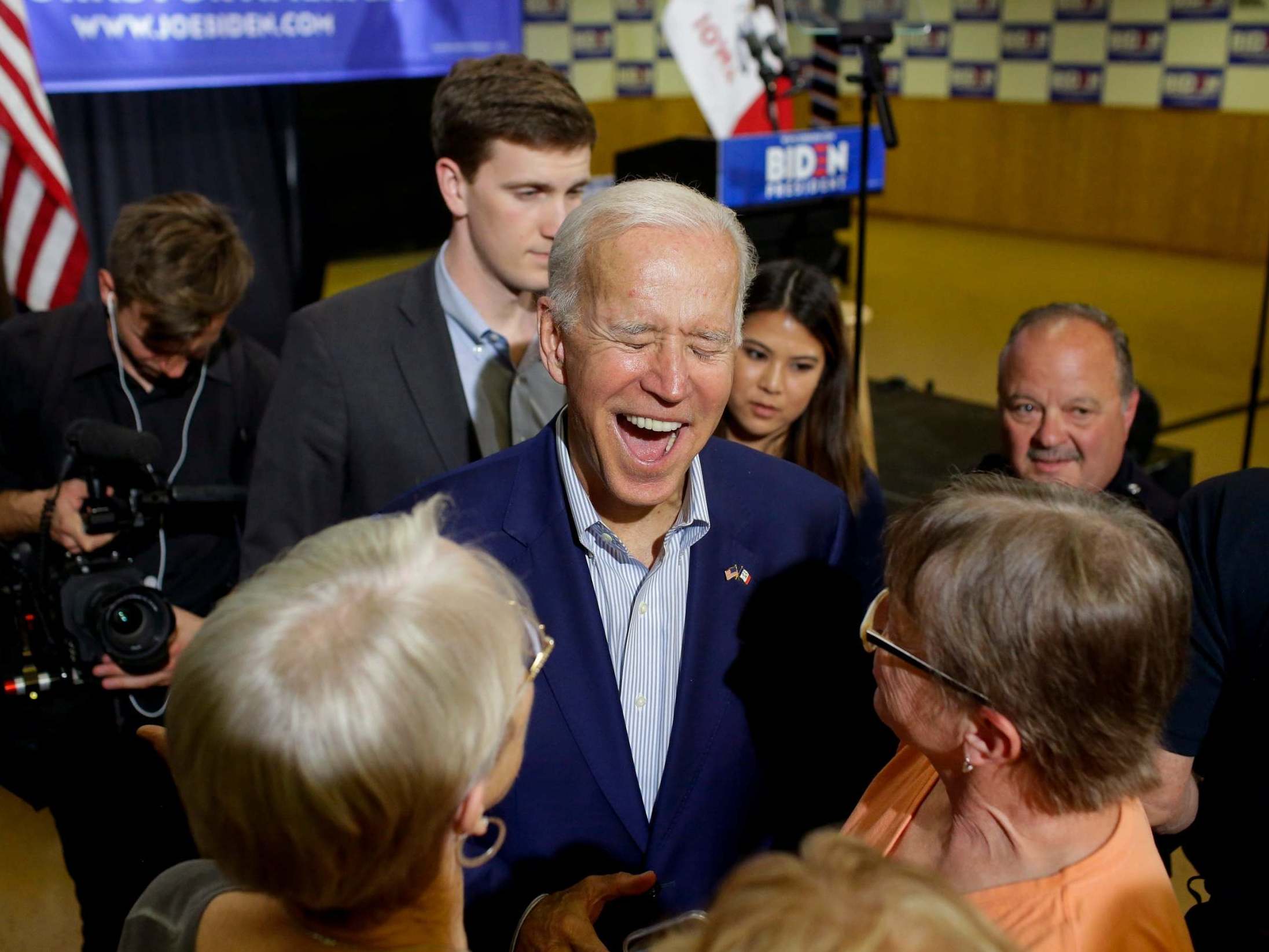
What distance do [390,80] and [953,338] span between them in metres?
5.28

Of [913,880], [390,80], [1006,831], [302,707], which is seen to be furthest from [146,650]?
[390,80]

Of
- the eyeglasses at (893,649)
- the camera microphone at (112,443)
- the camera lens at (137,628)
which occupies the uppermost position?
the eyeglasses at (893,649)

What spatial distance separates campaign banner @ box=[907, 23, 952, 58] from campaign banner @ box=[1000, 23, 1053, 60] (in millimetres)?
549

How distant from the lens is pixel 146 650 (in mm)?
2014

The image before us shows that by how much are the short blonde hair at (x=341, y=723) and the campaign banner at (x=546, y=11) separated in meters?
10.0

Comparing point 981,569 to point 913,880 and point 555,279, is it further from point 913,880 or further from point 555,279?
point 555,279

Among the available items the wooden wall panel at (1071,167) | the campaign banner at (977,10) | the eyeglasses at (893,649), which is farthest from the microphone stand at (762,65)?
the campaign banner at (977,10)

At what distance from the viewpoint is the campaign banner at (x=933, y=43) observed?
1080cm

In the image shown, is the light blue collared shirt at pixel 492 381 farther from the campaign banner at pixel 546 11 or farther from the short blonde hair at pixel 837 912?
the campaign banner at pixel 546 11

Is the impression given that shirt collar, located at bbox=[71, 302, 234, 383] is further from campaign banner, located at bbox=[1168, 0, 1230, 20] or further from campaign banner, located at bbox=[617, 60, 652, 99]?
campaign banner, located at bbox=[617, 60, 652, 99]

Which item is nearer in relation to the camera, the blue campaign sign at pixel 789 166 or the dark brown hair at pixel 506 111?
the dark brown hair at pixel 506 111

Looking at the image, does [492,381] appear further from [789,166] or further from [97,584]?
[789,166]

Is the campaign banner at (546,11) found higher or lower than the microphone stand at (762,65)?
higher

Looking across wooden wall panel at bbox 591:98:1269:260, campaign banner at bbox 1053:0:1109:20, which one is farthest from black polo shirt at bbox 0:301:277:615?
campaign banner at bbox 1053:0:1109:20
